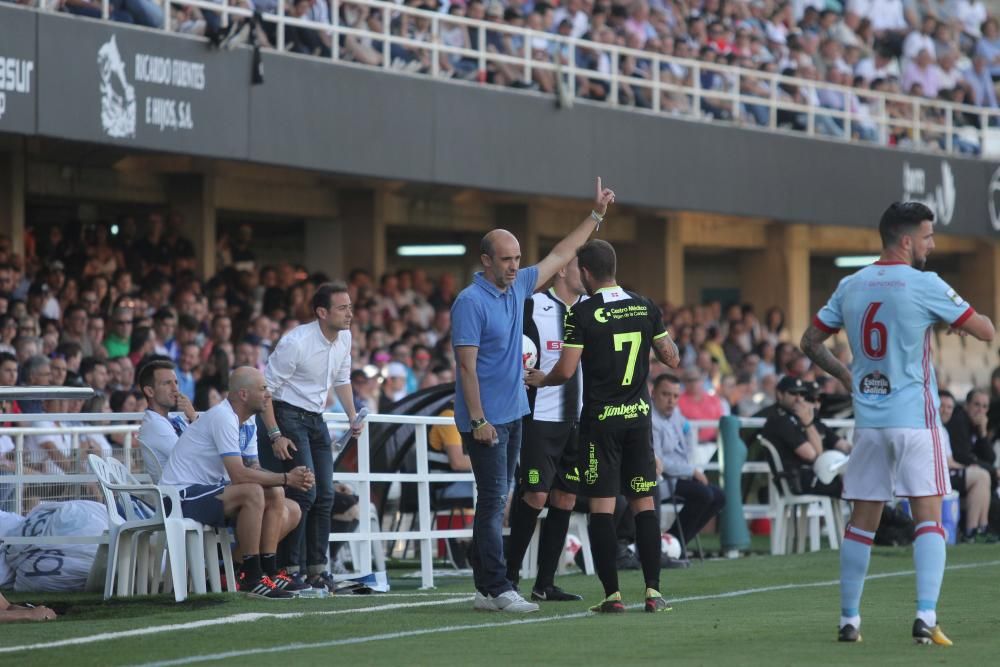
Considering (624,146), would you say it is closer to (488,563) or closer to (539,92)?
(539,92)

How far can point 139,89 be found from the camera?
17.5 meters

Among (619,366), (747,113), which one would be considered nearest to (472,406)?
(619,366)

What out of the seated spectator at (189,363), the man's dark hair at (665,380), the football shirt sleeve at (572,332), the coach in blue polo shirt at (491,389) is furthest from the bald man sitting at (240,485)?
the seated spectator at (189,363)

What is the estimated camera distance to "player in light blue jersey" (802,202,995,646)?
771 centimetres

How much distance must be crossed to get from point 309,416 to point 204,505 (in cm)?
80

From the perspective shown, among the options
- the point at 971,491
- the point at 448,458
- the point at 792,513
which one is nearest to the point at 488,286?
the point at 448,458

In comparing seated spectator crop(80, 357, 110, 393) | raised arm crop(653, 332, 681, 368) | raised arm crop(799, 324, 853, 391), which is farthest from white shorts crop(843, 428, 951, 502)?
seated spectator crop(80, 357, 110, 393)

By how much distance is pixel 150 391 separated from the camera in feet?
37.1

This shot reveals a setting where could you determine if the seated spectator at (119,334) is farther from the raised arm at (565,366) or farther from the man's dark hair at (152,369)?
the raised arm at (565,366)

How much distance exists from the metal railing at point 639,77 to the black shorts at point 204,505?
7.75 m

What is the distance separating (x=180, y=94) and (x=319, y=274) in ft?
14.3

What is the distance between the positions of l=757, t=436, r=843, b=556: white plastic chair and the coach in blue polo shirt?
6.11m

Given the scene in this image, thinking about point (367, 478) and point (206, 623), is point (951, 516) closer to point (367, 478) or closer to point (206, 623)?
point (367, 478)

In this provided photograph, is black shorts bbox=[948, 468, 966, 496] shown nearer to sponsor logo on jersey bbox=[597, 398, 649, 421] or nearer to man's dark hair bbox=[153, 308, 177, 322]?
man's dark hair bbox=[153, 308, 177, 322]
